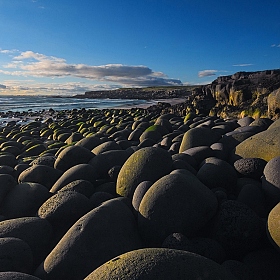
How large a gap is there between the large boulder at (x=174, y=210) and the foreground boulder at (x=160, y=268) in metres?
1.01

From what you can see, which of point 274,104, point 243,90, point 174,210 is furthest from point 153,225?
point 243,90

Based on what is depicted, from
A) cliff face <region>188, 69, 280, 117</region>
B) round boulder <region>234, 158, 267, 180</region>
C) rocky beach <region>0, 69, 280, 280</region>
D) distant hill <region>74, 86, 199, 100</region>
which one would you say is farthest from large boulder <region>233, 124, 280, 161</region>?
distant hill <region>74, 86, 199, 100</region>

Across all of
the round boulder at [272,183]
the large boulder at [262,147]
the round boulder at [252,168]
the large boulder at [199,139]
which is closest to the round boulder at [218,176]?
the round boulder at [252,168]

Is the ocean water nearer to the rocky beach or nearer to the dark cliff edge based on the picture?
the dark cliff edge

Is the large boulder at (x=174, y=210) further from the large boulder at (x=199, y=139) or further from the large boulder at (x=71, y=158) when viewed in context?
the large boulder at (x=71, y=158)

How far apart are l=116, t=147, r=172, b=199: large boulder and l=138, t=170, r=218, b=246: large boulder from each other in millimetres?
815

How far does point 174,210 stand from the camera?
116 inches

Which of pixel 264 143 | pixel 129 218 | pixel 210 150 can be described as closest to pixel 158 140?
pixel 210 150

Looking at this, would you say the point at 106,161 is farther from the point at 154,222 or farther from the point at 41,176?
the point at 154,222

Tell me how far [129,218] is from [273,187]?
1.73m

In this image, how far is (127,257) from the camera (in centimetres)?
189

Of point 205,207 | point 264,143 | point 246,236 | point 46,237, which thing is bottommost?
point 46,237

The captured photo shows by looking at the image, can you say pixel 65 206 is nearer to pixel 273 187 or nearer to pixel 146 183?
pixel 146 183

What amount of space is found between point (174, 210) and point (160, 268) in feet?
4.00
